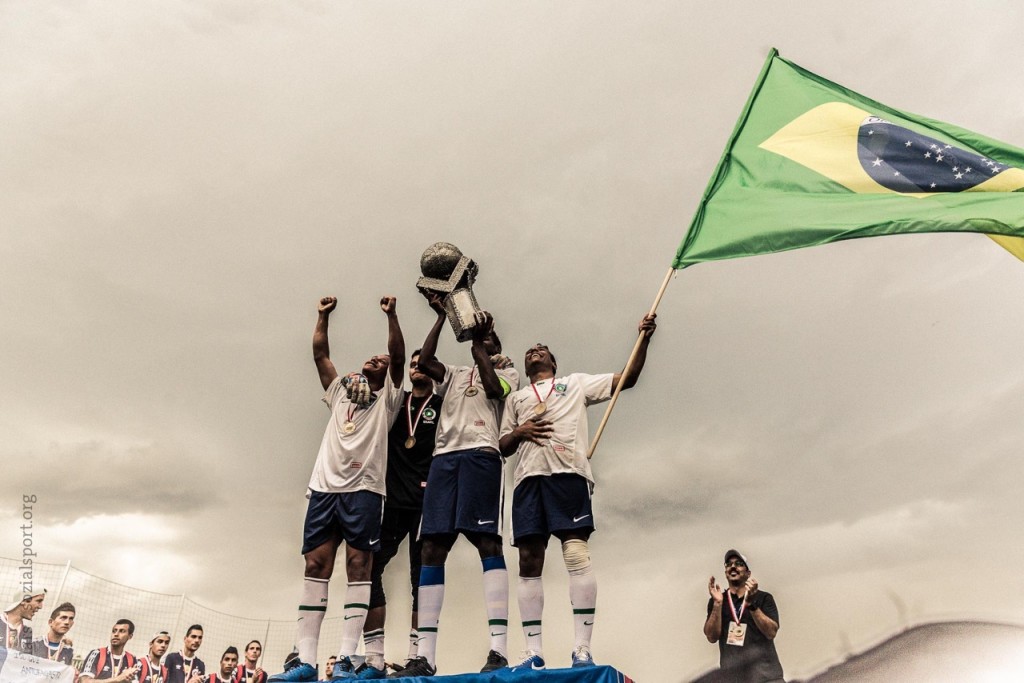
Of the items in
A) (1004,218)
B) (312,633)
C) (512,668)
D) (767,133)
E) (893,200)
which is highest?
(767,133)

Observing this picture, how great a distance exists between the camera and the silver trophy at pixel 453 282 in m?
8.70

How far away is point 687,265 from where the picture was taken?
9516 millimetres

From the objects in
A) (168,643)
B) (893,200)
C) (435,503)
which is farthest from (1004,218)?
(168,643)

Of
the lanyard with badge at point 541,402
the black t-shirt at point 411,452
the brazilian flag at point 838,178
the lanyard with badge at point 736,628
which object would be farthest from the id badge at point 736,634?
the brazilian flag at point 838,178

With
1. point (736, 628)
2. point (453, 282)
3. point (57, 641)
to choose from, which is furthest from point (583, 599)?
point (57, 641)

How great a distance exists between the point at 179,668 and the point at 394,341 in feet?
29.0

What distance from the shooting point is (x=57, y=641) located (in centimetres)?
1344

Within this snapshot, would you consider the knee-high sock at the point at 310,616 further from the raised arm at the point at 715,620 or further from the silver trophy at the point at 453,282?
the raised arm at the point at 715,620

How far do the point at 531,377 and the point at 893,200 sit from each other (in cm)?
440

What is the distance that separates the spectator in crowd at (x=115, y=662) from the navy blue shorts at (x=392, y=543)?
21.9 ft

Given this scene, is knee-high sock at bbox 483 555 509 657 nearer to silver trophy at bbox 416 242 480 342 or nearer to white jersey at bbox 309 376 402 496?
white jersey at bbox 309 376 402 496

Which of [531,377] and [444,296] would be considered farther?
[531,377]

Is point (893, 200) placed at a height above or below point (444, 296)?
above

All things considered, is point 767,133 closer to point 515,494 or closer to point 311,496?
point 515,494
